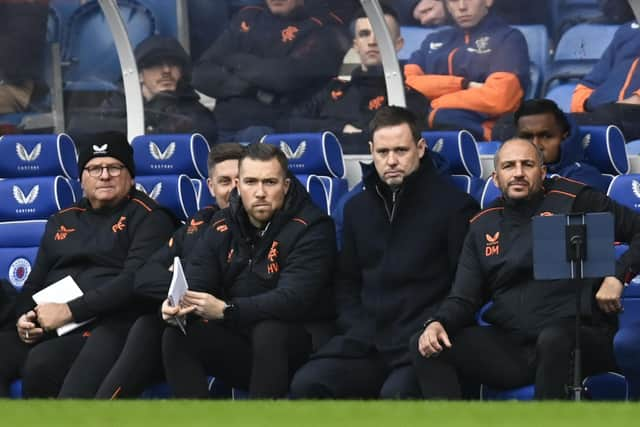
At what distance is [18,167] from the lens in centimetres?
1187

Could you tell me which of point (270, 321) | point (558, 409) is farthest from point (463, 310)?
point (558, 409)

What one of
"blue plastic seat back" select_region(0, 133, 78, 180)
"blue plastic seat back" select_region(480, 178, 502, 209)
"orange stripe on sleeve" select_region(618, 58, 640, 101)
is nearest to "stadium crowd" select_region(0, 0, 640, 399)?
"blue plastic seat back" select_region(480, 178, 502, 209)

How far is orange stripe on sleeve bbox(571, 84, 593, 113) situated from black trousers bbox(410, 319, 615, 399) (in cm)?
370

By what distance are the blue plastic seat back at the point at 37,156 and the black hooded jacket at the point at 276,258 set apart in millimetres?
3115

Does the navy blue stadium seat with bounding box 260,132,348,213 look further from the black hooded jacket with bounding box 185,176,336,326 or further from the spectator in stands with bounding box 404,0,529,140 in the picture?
the black hooded jacket with bounding box 185,176,336,326

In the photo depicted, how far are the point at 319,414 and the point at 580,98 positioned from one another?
593cm

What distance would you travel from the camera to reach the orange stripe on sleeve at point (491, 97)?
11.9 metres

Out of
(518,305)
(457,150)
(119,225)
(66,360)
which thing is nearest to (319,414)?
(518,305)

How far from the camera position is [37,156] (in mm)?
11805

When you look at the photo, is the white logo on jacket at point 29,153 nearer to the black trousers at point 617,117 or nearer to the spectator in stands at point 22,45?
the spectator in stands at point 22,45

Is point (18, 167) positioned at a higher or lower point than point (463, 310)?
higher

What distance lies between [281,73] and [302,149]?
2.12 m

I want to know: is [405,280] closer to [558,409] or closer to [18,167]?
[558,409]

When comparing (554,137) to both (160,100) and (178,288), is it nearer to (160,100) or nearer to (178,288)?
(178,288)
